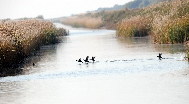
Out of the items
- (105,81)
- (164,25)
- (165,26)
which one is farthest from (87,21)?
(105,81)

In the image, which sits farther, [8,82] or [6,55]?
[6,55]

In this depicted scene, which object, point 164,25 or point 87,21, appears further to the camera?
point 87,21

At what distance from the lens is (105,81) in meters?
21.1

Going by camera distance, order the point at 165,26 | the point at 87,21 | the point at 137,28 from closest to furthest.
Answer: the point at 165,26
the point at 137,28
the point at 87,21

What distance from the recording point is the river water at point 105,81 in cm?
1767

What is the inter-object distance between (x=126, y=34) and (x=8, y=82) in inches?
1072

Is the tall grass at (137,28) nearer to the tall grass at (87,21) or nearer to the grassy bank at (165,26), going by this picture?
the grassy bank at (165,26)

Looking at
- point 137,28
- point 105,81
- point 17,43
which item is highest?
point 137,28

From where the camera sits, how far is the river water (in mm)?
17672

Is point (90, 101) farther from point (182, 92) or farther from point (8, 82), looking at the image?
point (8, 82)

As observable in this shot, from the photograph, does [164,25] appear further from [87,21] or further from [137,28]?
[87,21]

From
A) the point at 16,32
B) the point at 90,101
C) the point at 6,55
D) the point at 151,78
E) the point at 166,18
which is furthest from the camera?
the point at 166,18

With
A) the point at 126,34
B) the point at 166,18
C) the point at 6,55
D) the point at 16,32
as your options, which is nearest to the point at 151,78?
the point at 6,55

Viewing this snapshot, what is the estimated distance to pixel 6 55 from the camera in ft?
88.2
